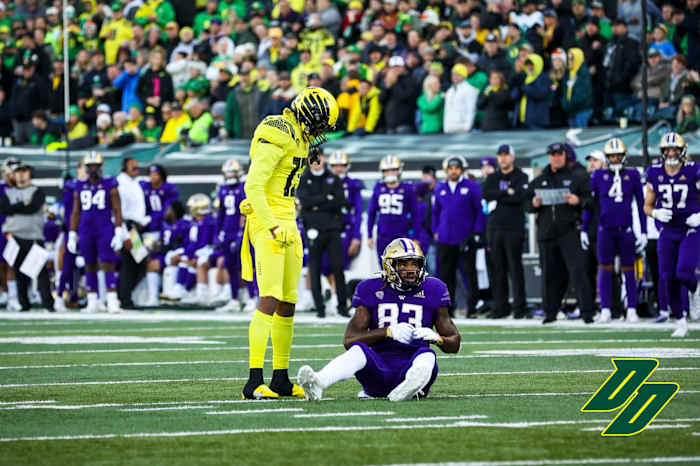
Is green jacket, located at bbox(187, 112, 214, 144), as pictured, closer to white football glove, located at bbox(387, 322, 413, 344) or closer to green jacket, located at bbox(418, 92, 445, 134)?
green jacket, located at bbox(418, 92, 445, 134)

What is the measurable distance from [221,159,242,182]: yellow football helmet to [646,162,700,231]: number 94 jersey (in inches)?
255

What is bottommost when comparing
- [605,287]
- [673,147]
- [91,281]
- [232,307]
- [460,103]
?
[232,307]

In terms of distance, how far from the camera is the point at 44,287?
1850cm

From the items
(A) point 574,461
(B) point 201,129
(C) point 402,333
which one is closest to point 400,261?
(C) point 402,333

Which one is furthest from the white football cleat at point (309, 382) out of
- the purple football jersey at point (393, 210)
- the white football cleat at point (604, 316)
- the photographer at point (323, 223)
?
the purple football jersey at point (393, 210)

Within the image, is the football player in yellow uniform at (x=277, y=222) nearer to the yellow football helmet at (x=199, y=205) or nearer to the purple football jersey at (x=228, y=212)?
the purple football jersey at (x=228, y=212)

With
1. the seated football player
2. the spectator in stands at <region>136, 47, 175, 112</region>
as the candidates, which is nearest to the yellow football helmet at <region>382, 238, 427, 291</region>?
the seated football player

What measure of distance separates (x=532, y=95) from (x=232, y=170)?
4080 mm

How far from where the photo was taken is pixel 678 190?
44.2ft

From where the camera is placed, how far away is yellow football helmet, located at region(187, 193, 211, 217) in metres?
20.0

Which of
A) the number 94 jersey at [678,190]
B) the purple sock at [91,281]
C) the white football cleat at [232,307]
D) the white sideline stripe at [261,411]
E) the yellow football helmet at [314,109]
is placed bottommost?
the white football cleat at [232,307]

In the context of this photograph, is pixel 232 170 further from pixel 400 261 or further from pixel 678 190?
pixel 400 261

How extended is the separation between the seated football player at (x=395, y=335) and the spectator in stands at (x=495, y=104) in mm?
11198

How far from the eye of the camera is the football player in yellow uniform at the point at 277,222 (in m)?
8.08
